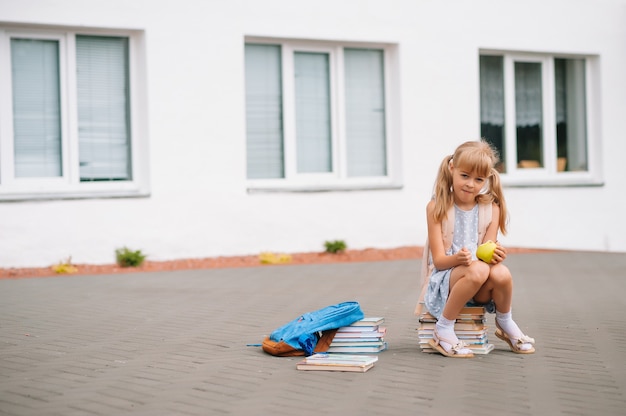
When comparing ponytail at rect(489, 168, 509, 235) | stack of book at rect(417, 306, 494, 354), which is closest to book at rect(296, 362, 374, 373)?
stack of book at rect(417, 306, 494, 354)

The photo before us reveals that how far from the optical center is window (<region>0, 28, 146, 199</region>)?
1252 centimetres

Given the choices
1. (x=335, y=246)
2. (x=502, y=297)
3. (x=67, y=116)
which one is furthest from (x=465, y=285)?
(x=67, y=116)

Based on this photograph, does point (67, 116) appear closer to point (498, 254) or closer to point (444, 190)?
point (444, 190)

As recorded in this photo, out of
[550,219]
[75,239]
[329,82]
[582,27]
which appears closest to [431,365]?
[75,239]

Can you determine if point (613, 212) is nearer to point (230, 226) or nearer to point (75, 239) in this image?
point (230, 226)

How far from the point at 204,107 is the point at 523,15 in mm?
5758

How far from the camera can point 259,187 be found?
13898 millimetres

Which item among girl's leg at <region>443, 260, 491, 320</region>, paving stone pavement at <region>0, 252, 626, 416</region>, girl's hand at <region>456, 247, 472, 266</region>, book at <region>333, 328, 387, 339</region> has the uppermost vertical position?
girl's hand at <region>456, 247, 472, 266</region>

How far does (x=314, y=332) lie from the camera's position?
6375 mm

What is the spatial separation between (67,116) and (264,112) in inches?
113

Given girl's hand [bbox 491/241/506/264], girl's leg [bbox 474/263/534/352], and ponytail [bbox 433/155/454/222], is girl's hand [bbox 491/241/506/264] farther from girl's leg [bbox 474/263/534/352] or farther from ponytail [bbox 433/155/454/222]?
ponytail [bbox 433/155/454/222]

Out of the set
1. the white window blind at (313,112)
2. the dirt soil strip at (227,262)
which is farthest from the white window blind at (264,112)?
the dirt soil strip at (227,262)

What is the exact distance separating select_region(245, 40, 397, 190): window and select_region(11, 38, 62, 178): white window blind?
8.99 feet

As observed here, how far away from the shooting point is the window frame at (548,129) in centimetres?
1603
